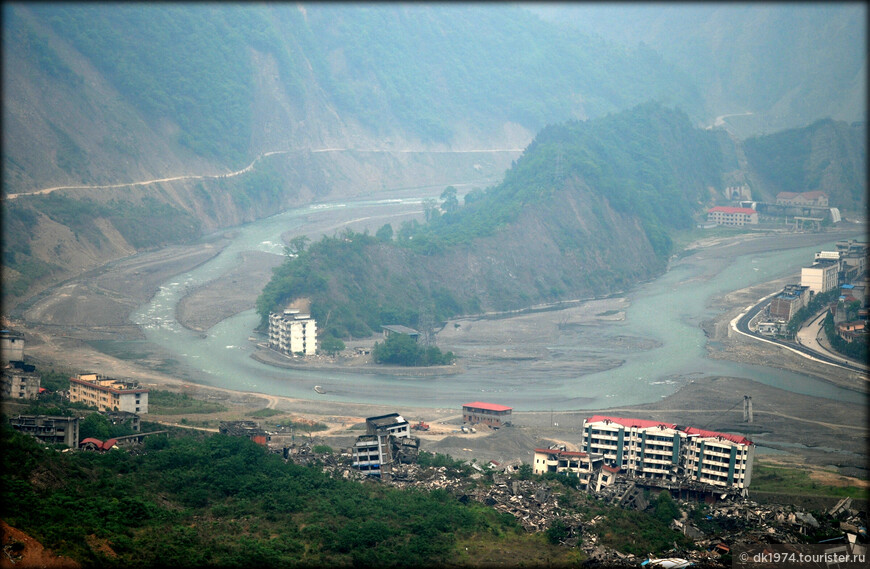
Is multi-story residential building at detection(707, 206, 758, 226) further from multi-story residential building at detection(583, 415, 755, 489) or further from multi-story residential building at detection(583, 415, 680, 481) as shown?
multi-story residential building at detection(583, 415, 680, 481)

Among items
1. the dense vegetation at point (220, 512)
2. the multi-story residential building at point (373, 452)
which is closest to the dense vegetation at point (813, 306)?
the multi-story residential building at point (373, 452)

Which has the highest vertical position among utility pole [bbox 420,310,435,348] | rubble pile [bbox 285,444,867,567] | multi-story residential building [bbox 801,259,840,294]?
multi-story residential building [bbox 801,259,840,294]

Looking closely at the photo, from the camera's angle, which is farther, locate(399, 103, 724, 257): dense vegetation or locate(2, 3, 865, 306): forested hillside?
locate(399, 103, 724, 257): dense vegetation

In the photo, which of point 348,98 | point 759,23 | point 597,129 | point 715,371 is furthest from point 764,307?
point 759,23

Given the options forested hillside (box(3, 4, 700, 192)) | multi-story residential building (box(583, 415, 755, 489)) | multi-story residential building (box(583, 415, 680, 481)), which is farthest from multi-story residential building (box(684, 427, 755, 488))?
forested hillside (box(3, 4, 700, 192))

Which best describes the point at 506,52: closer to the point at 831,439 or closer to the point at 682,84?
the point at 682,84

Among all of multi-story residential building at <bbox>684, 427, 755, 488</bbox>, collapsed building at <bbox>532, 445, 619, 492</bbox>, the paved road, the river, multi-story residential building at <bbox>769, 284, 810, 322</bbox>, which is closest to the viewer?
multi-story residential building at <bbox>684, 427, 755, 488</bbox>

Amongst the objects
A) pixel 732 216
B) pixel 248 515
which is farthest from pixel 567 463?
pixel 732 216
